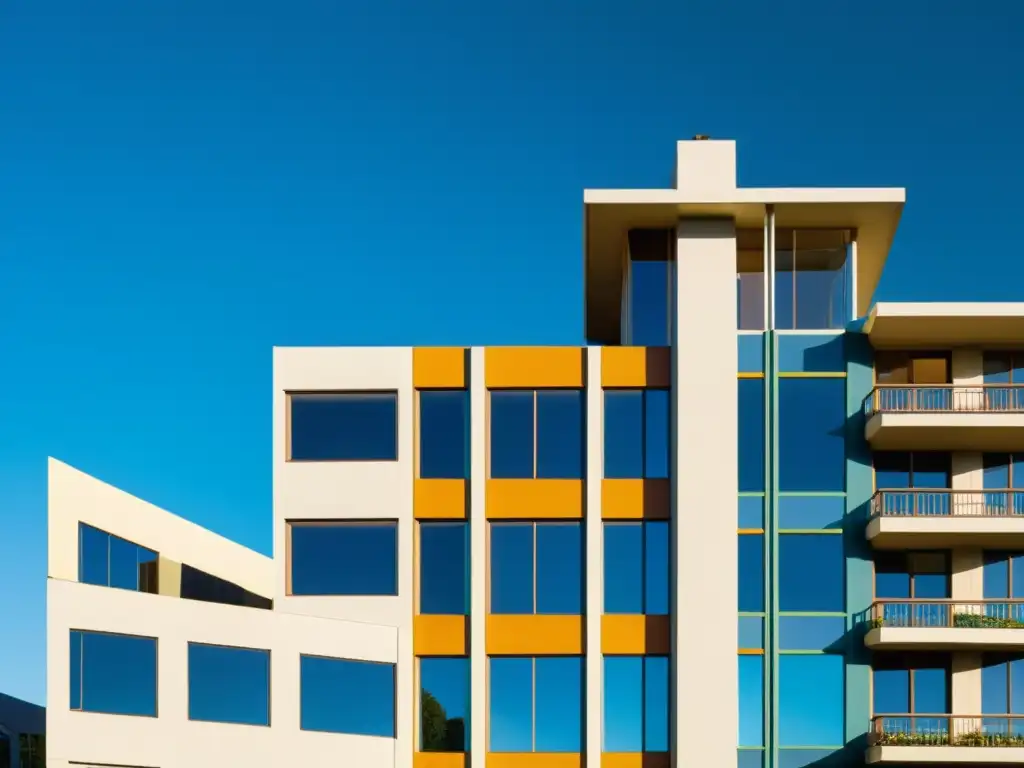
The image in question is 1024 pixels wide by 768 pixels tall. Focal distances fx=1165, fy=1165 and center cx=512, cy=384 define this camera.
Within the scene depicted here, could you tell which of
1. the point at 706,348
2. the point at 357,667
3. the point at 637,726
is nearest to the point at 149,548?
the point at 357,667

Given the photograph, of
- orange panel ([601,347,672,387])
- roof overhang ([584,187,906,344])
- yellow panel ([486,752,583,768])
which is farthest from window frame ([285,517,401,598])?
roof overhang ([584,187,906,344])

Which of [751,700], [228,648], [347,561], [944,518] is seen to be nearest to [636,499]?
[751,700]

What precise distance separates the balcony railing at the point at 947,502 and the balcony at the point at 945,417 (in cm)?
119

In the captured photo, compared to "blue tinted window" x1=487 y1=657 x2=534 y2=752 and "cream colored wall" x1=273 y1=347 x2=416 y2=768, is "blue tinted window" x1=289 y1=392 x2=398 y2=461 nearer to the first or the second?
"cream colored wall" x1=273 y1=347 x2=416 y2=768

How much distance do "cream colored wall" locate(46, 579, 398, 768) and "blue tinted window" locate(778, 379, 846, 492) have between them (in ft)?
35.6

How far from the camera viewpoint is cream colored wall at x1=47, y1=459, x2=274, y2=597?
27781 mm

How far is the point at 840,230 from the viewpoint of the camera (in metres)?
31.2

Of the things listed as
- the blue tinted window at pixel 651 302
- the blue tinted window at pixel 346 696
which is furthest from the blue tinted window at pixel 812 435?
the blue tinted window at pixel 346 696

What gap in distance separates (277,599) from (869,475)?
600 inches

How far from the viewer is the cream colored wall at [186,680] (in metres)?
27.2

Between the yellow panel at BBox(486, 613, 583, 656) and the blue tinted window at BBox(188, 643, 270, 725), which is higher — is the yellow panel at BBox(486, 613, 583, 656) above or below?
above

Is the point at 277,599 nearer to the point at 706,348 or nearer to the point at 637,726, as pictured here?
the point at 637,726

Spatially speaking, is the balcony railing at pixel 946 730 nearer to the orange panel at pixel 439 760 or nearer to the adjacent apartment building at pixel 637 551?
the adjacent apartment building at pixel 637 551

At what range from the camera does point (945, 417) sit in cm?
2769
